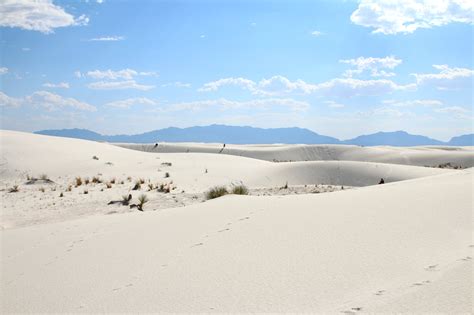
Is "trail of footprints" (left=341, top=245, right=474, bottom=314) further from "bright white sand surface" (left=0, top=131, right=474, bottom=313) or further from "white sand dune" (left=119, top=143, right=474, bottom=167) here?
"white sand dune" (left=119, top=143, right=474, bottom=167)

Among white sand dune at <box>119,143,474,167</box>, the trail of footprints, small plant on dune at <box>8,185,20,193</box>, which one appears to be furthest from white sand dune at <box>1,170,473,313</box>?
white sand dune at <box>119,143,474,167</box>

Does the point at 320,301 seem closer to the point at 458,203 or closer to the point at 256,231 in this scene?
the point at 256,231

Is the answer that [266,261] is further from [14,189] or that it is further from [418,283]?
[14,189]

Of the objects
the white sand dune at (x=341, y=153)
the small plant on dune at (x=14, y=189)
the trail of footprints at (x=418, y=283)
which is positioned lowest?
the small plant on dune at (x=14, y=189)

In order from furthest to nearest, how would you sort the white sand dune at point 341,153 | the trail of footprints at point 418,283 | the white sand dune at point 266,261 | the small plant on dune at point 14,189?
1. the white sand dune at point 341,153
2. the small plant on dune at point 14,189
3. the white sand dune at point 266,261
4. the trail of footprints at point 418,283

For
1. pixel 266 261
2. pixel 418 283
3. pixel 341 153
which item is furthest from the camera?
pixel 341 153

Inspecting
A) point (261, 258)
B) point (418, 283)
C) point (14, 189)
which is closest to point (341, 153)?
point (14, 189)

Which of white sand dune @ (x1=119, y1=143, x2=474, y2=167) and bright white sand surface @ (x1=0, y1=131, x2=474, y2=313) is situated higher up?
white sand dune @ (x1=119, y1=143, x2=474, y2=167)

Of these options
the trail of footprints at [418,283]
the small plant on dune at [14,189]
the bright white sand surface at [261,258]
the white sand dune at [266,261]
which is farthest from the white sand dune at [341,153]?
the trail of footprints at [418,283]

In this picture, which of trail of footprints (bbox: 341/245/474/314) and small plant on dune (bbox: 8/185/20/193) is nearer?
trail of footprints (bbox: 341/245/474/314)

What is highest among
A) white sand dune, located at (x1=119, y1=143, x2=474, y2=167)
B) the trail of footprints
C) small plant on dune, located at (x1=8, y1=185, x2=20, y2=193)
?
white sand dune, located at (x1=119, y1=143, x2=474, y2=167)

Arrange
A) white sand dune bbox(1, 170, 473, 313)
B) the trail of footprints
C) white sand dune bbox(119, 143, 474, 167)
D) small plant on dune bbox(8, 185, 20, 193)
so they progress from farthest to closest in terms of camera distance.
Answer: white sand dune bbox(119, 143, 474, 167) → small plant on dune bbox(8, 185, 20, 193) → white sand dune bbox(1, 170, 473, 313) → the trail of footprints

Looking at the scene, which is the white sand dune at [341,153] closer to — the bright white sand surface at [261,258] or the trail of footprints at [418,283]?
the bright white sand surface at [261,258]

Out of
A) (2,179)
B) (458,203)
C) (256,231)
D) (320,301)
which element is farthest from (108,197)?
(320,301)
